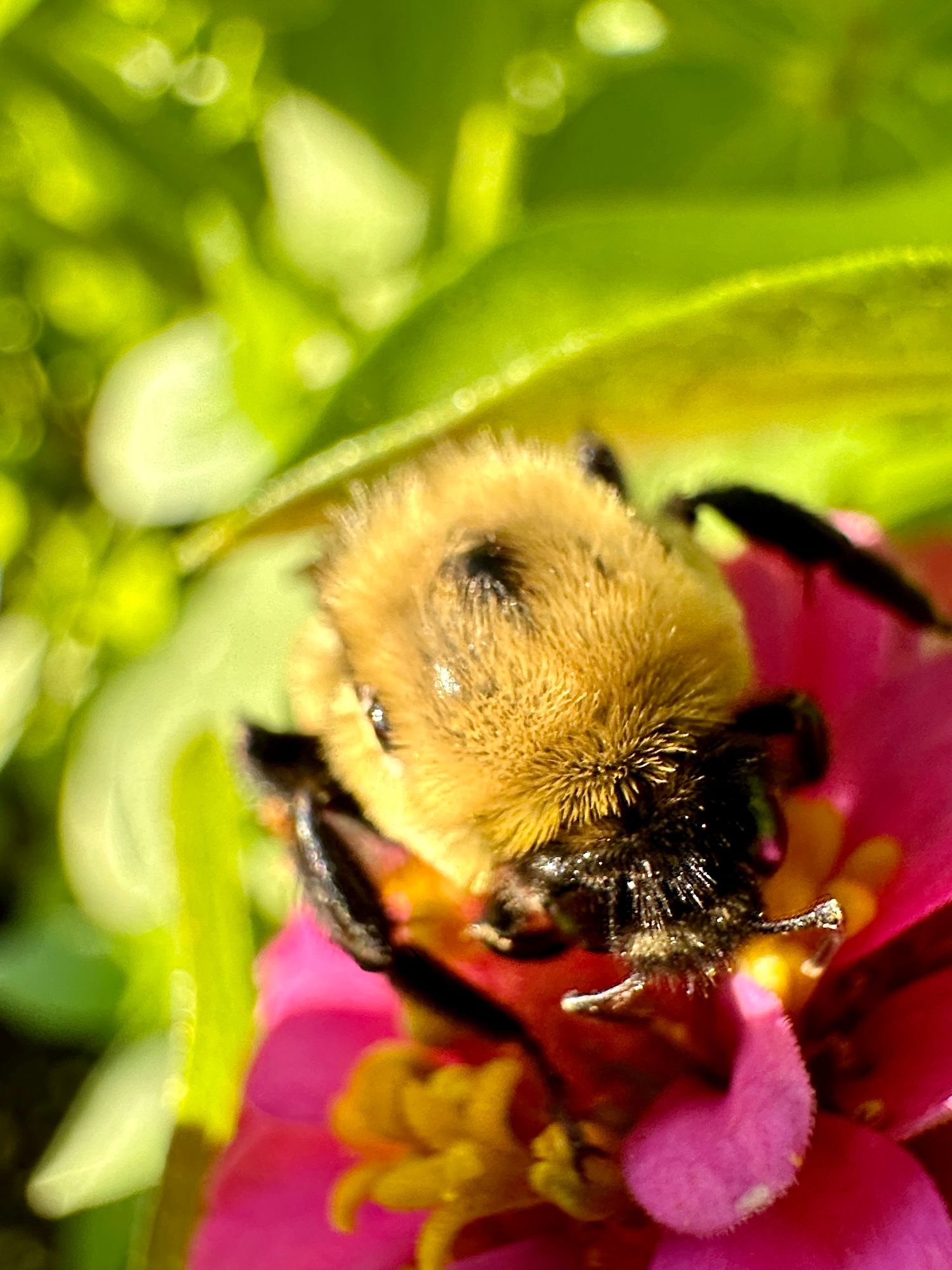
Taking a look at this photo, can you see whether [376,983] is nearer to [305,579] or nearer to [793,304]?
[305,579]

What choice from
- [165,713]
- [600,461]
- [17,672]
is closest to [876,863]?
[600,461]

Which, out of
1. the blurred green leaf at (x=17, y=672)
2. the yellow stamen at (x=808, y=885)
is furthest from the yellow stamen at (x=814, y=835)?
the blurred green leaf at (x=17, y=672)

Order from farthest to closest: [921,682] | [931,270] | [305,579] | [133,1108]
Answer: [133,1108]
[305,579]
[921,682]
[931,270]

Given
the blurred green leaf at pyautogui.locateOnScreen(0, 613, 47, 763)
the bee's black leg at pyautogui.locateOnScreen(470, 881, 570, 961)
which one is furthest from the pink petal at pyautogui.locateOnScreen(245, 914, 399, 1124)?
the blurred green leaf at pyautogui.locateOnScreen(0, 613, 47, 763)

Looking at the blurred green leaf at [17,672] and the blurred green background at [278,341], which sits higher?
the blurred green background at [278,341]

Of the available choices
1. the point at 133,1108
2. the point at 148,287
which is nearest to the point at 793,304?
the point at 133,1108

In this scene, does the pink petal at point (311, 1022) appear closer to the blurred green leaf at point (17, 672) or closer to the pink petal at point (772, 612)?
the pink petal at point (772, 612)
